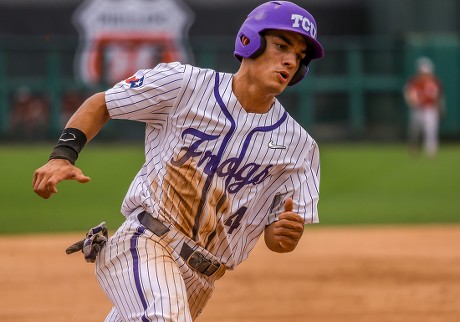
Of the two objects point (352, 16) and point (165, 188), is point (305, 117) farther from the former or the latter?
point (165, 188)

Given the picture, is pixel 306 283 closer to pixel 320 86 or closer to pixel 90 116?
pixel 90 116

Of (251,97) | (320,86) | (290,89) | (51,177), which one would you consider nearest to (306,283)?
(251,97)

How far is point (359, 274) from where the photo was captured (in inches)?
349

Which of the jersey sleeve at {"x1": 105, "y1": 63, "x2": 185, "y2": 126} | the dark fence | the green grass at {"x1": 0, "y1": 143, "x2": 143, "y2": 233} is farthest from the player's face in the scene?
the dark fence

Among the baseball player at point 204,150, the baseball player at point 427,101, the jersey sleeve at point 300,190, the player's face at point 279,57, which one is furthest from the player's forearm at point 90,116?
the baseball player at point 427,101

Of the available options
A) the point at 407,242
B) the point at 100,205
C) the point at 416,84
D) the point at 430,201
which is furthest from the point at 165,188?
the point at 416,84

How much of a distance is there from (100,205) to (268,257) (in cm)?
468

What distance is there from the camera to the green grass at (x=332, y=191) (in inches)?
502

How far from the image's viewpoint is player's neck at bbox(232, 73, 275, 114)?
14.6 ft

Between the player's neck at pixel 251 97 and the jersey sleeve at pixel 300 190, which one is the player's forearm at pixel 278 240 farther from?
the player's neck at pixel 251 97

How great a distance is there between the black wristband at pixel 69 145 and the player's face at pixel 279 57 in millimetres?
801

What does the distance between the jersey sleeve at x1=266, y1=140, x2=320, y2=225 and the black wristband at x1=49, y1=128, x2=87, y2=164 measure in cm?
88

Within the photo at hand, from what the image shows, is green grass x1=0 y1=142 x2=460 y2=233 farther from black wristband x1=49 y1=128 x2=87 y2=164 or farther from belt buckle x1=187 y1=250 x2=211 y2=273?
black wristband x1=49 y1=128 x2=87 y2=164

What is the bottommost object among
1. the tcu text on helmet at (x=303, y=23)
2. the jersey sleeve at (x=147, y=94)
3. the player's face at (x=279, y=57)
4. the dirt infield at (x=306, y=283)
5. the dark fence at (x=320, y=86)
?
the dark fence at (x=320, y=86)
